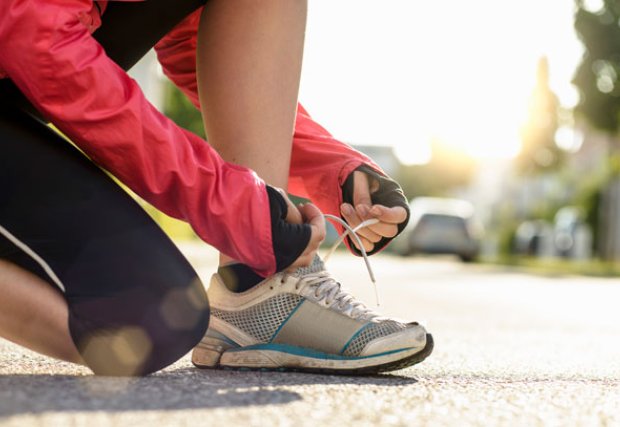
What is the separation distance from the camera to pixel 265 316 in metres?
2.03

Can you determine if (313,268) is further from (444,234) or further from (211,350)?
(444,234)

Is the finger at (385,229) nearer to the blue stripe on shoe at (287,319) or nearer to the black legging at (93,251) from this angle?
the blue stripe on shoe at (287,319)

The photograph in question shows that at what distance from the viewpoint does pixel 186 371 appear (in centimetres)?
197

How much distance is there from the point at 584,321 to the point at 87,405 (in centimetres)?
405

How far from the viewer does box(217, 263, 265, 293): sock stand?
79.6 inches

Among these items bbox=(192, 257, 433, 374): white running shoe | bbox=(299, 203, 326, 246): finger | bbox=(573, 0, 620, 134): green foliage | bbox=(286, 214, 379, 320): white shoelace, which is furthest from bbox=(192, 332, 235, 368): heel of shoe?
bbox=(573, 0, 620, 134): green foliage

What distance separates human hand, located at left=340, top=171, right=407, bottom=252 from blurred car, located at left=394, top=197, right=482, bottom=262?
1783 centimetres

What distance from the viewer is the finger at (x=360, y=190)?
212 cm

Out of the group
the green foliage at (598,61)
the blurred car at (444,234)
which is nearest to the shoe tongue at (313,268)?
the blurred car at (444,234)

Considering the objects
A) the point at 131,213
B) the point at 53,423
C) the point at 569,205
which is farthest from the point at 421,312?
the point at 569,205

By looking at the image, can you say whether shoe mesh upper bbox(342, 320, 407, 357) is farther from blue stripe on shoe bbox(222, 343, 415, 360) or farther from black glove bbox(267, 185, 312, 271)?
black glove bbox(267, 185, 312, 271)

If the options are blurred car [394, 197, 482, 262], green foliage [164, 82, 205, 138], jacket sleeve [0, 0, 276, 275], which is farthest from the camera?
green foliage [164, 82, 205, 138]

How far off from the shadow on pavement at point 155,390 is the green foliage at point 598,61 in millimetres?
23332

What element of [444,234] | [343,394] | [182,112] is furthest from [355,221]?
[182,112]
